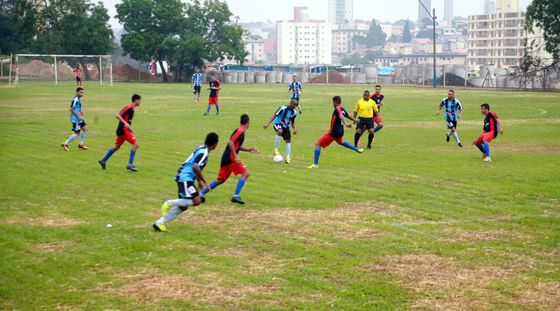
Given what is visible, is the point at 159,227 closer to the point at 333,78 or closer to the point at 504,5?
Answer: the point at 333,78

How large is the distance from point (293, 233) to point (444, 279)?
126 inches

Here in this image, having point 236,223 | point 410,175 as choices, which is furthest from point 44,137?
point 236,223

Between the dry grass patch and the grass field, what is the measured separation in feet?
0.09

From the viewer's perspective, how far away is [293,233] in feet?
41.2

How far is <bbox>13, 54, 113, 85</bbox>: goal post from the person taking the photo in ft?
232

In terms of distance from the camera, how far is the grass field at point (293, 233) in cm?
939

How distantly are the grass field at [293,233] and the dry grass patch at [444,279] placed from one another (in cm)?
3

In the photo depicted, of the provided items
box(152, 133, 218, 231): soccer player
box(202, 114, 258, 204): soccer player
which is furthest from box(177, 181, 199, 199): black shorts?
box(202, 114, 258, 204): soccer player

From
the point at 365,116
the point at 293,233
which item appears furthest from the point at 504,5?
the point at 293,233

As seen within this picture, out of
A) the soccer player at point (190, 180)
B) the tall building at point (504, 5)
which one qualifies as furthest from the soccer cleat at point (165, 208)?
the tall building at point (504, 5)

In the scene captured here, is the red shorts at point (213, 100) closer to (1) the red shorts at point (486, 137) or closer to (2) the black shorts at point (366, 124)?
(2) the black shorts at point (366, 124)

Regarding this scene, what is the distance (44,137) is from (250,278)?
19.1m

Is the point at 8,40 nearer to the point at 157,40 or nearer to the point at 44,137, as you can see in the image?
the point at 157,40

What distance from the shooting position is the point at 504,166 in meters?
20.7
